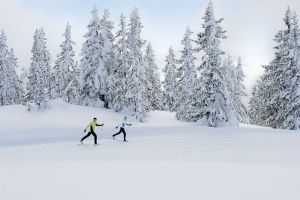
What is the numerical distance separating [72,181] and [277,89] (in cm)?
3062

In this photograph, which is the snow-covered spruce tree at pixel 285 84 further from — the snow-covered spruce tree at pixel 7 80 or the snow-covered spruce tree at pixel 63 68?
the snow-covered spruce tree at pixel 7 80

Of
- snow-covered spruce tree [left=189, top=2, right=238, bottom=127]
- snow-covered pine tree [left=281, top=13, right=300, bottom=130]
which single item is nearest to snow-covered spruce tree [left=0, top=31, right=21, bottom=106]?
snow-covered spruce tree [left=189, top=2, right=238, bottom=127]

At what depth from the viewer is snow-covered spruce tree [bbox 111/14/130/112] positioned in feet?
153

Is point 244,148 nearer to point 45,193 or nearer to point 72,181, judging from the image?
point 72,181

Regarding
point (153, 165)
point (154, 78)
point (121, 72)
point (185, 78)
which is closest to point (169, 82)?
point (154, 78)

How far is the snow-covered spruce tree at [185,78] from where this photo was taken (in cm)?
5399

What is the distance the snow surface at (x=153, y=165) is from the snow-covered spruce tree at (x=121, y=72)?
12.6 m

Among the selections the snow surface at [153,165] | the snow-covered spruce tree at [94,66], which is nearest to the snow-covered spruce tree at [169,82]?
the snow-covered spruce tree at [94,66]

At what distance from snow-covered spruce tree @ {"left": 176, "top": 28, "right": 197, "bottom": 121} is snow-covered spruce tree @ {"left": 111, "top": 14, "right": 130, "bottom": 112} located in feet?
32.2

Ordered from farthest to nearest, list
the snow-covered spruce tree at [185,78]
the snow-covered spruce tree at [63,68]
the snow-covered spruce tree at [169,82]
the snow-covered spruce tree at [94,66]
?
the snow-covered spruce tree at [169,82] → the snow-covered spruce tree at [63,68] → the snow-covered spruce tree at [185,78] → the snow-covered spruce tree at [94,66]

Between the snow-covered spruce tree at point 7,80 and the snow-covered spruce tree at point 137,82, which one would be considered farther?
the snow-covered spruce tree at point 7,80

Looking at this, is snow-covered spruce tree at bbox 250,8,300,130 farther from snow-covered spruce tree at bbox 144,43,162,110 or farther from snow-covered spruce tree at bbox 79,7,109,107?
snow-covered spruce tree at bbox 144,43,162,110

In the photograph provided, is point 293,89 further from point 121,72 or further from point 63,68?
point 63,68

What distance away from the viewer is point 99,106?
48438mm
